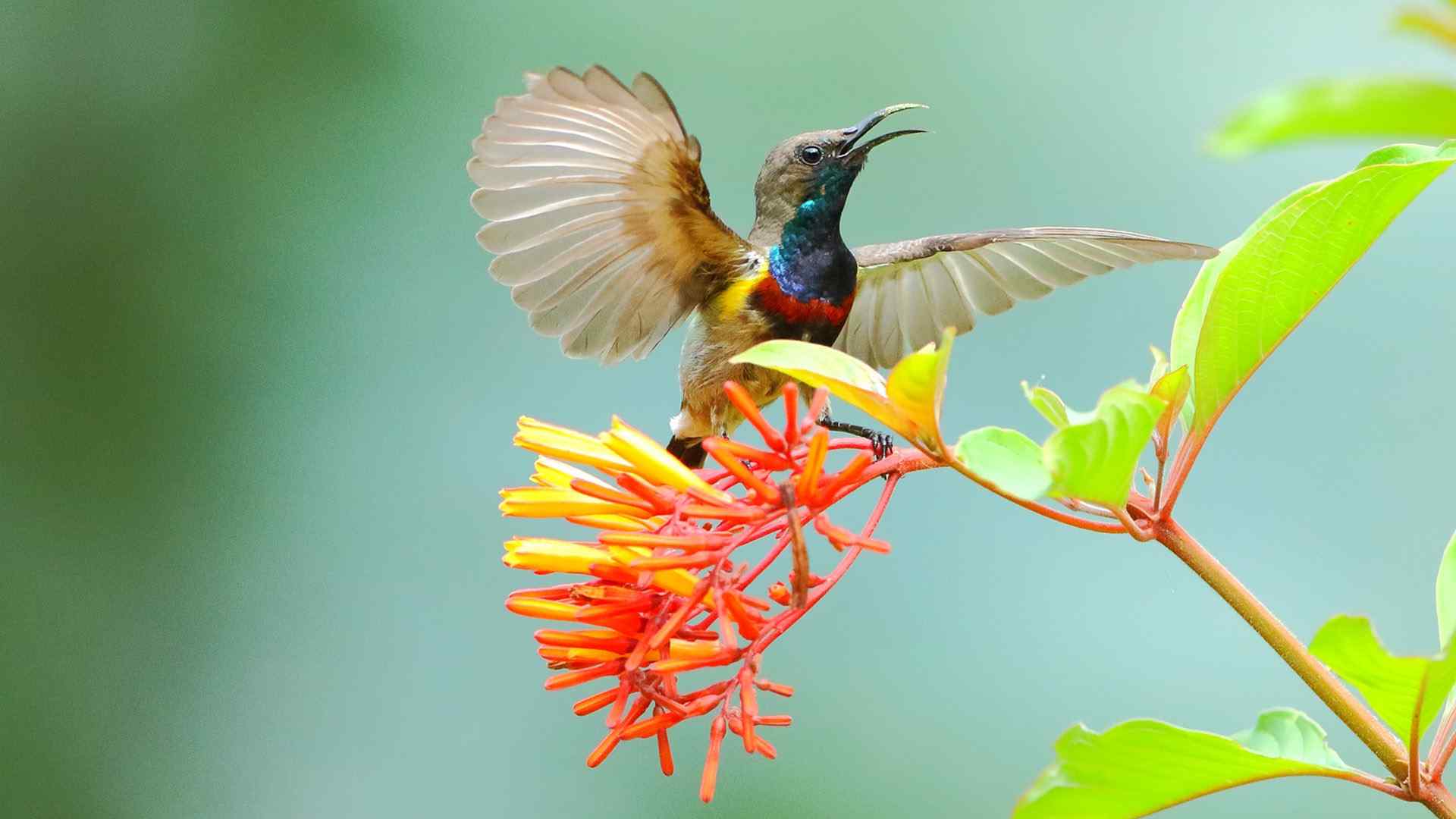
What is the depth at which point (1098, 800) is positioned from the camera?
0.69m

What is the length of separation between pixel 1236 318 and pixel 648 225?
2.78 ft

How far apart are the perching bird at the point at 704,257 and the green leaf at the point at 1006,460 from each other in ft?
2.11

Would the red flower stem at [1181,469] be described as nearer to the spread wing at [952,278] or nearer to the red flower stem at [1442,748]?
the red flower stem at [1442,748]

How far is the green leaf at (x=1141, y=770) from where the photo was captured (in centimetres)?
66

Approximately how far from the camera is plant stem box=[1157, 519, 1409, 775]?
0.66 metres

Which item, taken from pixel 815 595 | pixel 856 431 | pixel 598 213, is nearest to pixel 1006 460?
pixel 815 595

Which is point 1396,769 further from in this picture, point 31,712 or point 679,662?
point 31,712

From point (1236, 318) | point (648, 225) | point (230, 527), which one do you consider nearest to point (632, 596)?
point (1236, 318)

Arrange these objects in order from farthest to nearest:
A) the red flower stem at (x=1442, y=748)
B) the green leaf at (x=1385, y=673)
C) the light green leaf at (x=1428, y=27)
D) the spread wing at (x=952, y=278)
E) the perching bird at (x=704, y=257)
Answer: the spread wing at (x=952, y=278) < the perching bird at (x=704, y=257) < the red flower stem at (x=1442, y=748) < the green leaf at (x=1385, y=673) < the light green leaf at (x=1428, y=27)

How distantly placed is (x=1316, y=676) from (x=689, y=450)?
40.7 inches

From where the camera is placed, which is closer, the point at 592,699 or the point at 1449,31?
the point at 1449,31

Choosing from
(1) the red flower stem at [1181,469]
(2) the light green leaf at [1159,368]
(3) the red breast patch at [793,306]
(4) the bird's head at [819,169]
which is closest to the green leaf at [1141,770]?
(1) the red flower stem at [1181,469]

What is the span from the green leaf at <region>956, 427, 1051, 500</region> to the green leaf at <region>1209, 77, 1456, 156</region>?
27 cm

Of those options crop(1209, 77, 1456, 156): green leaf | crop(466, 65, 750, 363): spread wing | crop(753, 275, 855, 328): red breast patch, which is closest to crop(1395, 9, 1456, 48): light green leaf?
crop(1209, 77, 1456, 156): green leaf
